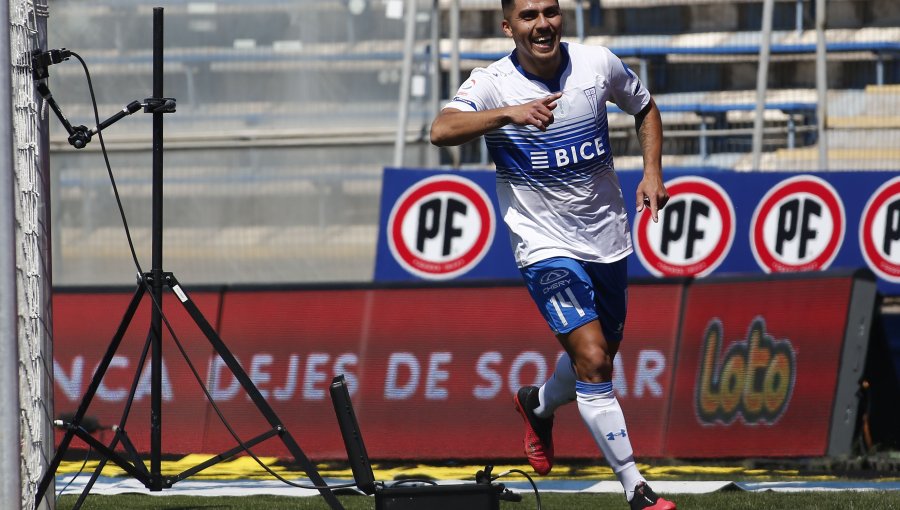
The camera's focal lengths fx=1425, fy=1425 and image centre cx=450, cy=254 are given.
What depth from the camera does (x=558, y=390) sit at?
6062 millimetres

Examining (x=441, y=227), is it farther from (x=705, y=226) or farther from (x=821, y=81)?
(x=821, y=81)

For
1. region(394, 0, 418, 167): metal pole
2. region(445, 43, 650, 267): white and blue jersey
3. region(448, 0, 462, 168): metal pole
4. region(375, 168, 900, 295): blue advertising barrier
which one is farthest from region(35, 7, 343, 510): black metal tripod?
region(448, 0, 462, 168): metal pole

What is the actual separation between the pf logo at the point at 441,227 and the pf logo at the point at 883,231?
9.46ft

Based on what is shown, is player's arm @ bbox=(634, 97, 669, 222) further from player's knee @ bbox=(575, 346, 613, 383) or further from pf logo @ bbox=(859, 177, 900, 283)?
pf logo @ bbox=(859, 177, 900, 283)

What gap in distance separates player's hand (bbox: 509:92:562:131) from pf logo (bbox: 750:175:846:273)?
246 inches

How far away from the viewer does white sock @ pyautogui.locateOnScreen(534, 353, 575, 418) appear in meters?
6.00

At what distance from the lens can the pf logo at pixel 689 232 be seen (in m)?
11.1

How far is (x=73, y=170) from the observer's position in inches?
480

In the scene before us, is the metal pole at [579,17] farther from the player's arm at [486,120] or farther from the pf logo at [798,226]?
the player's arm at [486,120]

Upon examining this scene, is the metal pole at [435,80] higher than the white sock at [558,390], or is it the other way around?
the metal pole at [435,80]

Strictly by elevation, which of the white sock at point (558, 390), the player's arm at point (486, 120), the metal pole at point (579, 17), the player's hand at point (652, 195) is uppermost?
the metal pole at point (579, 17)

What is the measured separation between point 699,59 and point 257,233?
15.5ft

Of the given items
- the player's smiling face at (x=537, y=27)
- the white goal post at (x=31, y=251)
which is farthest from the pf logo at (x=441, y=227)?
the white goal post at (x=31, y=251)

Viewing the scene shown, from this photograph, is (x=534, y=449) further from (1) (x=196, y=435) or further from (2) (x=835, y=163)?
(2) (x=835, y=163)
